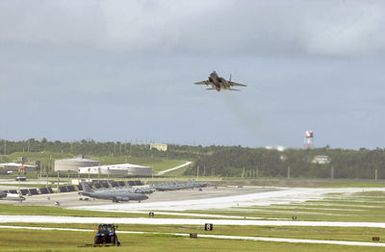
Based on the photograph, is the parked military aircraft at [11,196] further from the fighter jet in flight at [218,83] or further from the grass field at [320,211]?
the fighter jet in flight at [218,83]

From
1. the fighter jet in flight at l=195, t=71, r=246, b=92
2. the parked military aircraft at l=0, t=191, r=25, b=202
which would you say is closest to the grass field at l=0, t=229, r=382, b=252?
the fighter jet in flight at l=195, t=71, r=246, b=92

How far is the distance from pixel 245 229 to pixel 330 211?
54.6 m

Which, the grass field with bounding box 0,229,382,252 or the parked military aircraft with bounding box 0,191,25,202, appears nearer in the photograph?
the grass field with bounding box 0,229,382,252

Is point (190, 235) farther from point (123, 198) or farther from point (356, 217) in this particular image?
point (123, 198)

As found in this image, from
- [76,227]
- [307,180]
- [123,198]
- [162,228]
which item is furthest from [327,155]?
[123,198]

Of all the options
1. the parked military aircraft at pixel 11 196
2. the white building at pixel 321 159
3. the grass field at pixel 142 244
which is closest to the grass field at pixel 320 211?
the white building at pixel 321 159

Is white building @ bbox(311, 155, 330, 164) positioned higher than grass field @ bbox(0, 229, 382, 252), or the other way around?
white building @ bbox(311, 155, 330, 164)

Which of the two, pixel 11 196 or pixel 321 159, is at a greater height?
pixel 321 159

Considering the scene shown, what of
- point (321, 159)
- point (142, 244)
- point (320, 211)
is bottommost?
point (142, 244)

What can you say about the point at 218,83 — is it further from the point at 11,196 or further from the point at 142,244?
the point at 11,196

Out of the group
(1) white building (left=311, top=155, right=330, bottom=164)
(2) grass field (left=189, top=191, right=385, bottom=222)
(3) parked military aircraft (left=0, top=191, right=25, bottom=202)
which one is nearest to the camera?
(1) white building (left=311, top=155, right=330, bottom=164)

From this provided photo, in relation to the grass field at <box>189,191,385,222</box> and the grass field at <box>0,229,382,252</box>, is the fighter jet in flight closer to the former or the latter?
the grass field at <box>0,229,382,252</box>

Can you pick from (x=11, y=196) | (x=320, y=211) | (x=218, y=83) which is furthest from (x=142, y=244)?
(x=11, y=196)

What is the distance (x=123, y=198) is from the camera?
7746 inches
